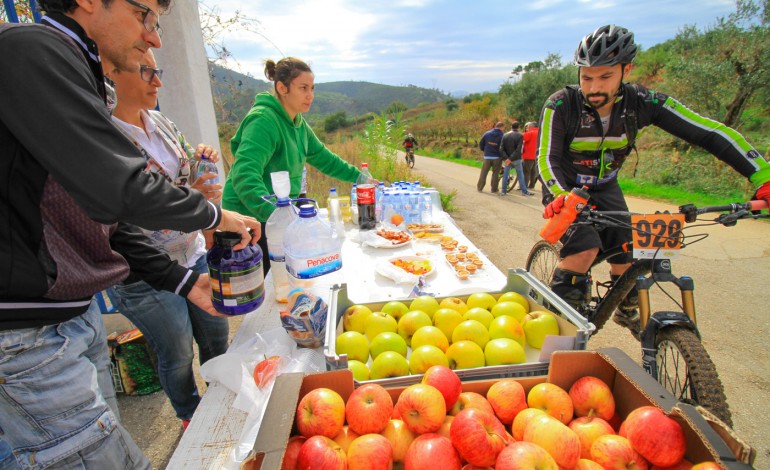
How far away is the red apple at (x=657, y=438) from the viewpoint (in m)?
0.95

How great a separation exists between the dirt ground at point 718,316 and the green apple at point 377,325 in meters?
1.96

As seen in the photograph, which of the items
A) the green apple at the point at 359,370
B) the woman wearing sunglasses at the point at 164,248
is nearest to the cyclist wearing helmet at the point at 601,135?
the green apple at the point at 359,370

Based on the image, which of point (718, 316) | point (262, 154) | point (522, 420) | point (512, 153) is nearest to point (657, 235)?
point (522, 420)

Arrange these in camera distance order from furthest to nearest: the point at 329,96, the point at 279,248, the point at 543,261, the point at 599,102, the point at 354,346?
the point at 329,96
the point at 543,261
the point at 599,102
the point at 279,248
the point at 354,346

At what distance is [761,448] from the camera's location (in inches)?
96.8

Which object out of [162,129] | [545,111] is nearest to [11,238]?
[162,129]

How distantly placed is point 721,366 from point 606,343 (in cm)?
88

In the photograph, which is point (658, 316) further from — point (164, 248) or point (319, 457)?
point (164, 248)

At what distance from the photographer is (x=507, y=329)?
60.3 inches

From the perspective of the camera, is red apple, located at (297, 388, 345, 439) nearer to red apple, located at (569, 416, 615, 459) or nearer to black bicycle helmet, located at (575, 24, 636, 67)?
red apple, located at (569, 416, 615, 459)

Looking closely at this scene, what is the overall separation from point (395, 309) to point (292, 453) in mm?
860

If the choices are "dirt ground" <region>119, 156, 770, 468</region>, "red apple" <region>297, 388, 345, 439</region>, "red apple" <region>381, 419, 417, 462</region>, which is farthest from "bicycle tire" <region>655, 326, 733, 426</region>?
"red apple" <region>297, 388, 345, 439</region>

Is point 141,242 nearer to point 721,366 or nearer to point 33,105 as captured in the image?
point 33,105

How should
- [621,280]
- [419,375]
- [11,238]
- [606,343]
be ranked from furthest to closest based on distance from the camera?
[606,343], [621,280], [419,375], [11,238]
